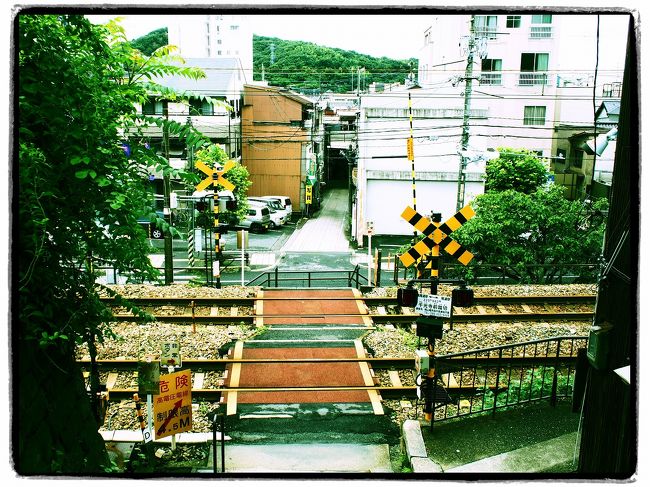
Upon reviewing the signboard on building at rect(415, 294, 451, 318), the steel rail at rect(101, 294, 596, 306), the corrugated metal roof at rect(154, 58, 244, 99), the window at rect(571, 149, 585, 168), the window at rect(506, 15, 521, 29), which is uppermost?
the window at rect(506, 15, 521, 29)

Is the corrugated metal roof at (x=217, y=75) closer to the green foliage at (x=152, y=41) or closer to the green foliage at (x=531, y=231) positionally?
the green foliage at (x=531, y=231)

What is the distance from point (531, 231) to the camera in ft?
47.8

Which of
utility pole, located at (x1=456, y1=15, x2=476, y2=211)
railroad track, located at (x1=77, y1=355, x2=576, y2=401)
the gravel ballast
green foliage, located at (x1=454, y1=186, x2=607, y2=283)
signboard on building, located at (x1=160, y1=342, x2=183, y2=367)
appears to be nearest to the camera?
signboard on building, located at (x1=160, y1=342, x2=183, y2=367)

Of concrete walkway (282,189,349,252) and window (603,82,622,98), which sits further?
concrete walkway (282,189,349,252)

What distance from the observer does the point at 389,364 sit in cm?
954

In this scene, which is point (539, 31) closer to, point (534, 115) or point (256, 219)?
point (534, 115)

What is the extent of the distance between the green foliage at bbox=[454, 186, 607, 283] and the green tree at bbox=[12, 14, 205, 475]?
10904 mm

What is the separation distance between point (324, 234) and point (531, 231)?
14523 millimetres

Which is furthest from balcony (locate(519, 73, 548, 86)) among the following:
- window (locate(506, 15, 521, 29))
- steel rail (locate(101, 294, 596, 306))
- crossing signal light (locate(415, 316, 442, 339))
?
crossing signal light (locate(415, 316, 442, 339))

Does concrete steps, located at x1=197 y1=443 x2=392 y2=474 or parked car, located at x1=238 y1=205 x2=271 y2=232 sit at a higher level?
parked car, located at x1=238 y1=205 x2=271 y2=232

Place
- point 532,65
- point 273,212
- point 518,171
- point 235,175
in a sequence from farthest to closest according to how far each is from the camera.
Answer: point 532,65 < point 273,212 < point 235,175 < point 518,171

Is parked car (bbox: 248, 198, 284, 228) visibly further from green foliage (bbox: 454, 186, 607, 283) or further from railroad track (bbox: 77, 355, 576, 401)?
railroad track (bbox: 77, 355, 576, 401)

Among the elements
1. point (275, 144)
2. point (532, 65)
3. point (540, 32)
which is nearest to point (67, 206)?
point (275, 144)

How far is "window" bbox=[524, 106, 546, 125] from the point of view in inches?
1148
